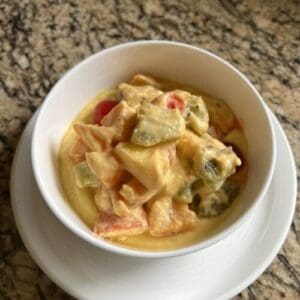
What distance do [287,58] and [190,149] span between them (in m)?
0.45

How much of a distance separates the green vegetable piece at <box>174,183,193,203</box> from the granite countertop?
1.00 feet

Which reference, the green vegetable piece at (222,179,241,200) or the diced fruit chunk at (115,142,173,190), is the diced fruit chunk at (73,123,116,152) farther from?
the green vegetable piece at (222,179,241,200)

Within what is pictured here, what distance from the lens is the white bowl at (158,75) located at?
33.3 inches

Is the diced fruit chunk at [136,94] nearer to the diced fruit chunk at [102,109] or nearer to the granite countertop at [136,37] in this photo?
the diced fruit chunk at [102,109]

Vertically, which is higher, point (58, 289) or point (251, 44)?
point (251, 44)

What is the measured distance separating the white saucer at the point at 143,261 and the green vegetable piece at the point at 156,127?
7.2 inches

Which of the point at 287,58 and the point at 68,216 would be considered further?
the point at 287,58

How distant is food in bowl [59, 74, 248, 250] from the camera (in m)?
0.81

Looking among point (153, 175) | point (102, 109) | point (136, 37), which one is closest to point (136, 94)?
point (102, 109)

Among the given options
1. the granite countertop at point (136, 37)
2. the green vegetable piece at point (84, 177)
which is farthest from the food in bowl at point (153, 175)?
the granite countertop at point (136, 37)

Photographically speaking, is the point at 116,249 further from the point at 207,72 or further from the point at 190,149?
the point at 207,72

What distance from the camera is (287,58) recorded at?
1195 millimetres

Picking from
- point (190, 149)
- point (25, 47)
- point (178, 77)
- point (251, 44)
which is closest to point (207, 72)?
point (178, 77)

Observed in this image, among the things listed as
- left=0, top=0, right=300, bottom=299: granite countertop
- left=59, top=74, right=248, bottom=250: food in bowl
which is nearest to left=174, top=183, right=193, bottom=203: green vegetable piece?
left=59, top=74, right=248, bottom=250: food in bowl
